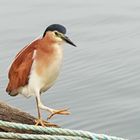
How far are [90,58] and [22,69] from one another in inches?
271

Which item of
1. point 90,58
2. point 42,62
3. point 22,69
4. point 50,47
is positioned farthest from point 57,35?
point 90,58

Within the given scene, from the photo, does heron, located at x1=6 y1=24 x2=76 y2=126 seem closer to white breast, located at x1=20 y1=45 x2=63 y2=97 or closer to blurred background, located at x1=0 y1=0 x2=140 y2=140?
white breast, located at x1=20 y1=45 x2=63 y2=97

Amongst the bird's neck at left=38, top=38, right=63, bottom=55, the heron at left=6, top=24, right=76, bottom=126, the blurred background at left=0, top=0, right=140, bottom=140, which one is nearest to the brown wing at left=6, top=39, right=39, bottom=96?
the heron at left=6, top=24, right=76, bottom=126

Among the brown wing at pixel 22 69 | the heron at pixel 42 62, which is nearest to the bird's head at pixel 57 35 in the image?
the heron at pixel 42 62

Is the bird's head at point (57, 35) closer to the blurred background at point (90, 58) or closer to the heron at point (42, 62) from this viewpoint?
the heron at point (42, 62)

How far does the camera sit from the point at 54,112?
18.1ft

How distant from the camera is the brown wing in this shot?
5.51 m

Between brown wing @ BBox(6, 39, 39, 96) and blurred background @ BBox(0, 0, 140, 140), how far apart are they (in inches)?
147

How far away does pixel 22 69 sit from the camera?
5570mm

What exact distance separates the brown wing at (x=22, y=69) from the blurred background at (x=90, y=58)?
372 cm

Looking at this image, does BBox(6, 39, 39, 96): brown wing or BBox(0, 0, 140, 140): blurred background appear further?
BBox(0, 0, 140, 140): blurred background

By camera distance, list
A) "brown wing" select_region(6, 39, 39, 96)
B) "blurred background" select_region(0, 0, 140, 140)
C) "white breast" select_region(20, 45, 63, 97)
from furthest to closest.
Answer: "blurred background" select_region(0, 0, 140, 140) → "brown wing" select_region(6, 39, 39, 96) → "white breast" select_region(20, 45, 63, 97)

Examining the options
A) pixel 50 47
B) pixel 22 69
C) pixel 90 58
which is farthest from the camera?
pixel 90 58

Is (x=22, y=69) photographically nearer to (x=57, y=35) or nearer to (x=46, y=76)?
(x=46, y=76)
